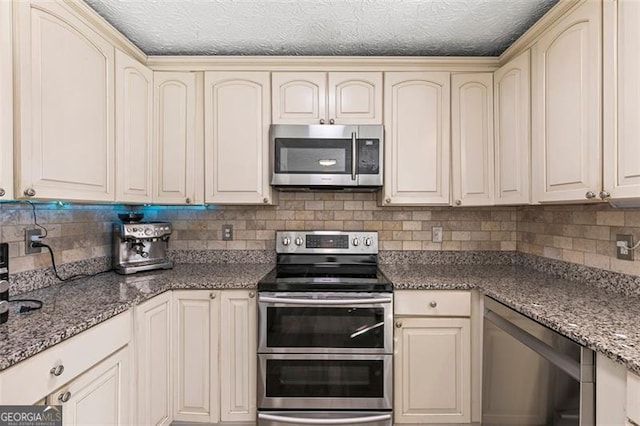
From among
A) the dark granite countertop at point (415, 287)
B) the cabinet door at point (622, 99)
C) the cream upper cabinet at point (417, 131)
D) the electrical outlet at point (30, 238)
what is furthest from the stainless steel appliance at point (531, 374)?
the electrical outlet at point (30, 238)

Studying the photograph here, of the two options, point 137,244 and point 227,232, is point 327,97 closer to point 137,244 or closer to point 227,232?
point 227,232

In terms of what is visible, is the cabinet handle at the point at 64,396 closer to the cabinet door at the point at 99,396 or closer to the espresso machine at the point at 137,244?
the cabinet door at the point at 99,396

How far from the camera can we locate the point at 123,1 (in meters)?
1.78

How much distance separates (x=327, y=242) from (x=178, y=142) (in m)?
1.18

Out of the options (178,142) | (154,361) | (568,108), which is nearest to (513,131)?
(568,108)

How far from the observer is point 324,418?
195 centimetres

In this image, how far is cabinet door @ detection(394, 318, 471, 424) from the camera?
6.55ft

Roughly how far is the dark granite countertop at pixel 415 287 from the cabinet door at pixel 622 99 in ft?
1.57

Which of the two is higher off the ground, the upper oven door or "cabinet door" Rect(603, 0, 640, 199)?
"cabinet door" Rect(603, 0, 640, 199)

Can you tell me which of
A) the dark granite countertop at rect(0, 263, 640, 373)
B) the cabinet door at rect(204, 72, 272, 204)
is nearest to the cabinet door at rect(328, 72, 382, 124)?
the cabinet door at rect(204, 72, 272, 204)

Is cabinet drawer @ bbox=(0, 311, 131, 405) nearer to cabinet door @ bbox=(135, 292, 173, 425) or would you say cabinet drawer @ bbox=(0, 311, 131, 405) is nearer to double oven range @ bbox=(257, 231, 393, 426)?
cabinet door @ bbox=(135, 292, 173, 425)

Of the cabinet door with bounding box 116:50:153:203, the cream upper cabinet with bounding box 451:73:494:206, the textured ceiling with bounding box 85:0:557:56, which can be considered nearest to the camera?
the textured ceiling with bounding box 85:0:557:56

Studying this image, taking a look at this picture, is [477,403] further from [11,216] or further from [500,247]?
[11,216]

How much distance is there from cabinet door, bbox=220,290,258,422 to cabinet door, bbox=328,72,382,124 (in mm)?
1232
